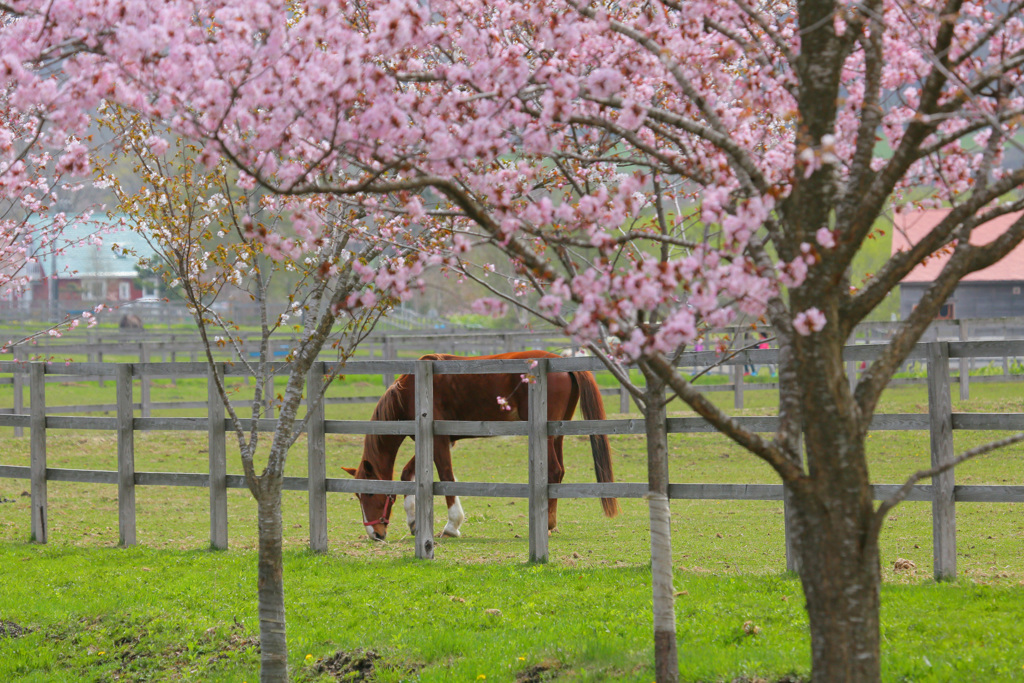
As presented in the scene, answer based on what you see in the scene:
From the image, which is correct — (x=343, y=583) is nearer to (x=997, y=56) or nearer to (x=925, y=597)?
(x=925, y=597)

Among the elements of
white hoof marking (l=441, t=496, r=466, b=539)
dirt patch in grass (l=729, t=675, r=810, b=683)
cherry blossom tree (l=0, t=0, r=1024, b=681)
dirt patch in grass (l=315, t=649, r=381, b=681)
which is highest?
cherry blossom tree (l=0, t=0, r=1024, b=681)

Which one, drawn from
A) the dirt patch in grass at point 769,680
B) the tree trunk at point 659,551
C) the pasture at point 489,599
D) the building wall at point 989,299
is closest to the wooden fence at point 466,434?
the pasture at point 489,599

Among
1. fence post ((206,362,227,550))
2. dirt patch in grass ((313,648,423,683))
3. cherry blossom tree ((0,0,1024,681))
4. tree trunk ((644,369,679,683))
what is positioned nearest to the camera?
cherry blossom tree ((0,0,1024,681))

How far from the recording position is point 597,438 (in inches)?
355

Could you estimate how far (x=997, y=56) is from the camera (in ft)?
12.4

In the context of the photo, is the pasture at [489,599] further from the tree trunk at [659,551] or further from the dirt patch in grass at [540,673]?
the tree trunk at [659,551]

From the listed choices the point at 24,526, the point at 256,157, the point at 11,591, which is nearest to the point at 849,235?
the point at 256,157

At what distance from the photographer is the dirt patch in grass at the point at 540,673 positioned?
4.93m

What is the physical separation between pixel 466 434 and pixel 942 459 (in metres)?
3.79

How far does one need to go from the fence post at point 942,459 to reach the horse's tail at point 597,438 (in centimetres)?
321

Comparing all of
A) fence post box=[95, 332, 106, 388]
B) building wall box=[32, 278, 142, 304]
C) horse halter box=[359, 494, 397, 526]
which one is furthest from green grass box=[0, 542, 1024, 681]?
building wall box=[32, 278, 142, 304]

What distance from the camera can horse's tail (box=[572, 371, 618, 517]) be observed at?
890 centimetres

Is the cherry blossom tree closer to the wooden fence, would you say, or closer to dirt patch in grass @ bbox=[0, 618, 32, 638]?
the wooden fence

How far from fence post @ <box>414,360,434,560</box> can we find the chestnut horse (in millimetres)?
466
